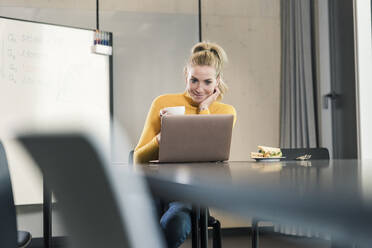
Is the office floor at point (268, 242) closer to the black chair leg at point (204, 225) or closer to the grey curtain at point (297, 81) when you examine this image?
the grey curtain at point (297, 81)

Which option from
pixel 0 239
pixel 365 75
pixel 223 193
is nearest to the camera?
pixel 223 193

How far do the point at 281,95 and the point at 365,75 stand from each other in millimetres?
994

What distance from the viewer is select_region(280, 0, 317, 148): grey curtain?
4156mm

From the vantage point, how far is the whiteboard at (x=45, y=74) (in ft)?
11.2

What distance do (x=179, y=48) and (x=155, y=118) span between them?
65.9 inches

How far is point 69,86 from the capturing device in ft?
12.1

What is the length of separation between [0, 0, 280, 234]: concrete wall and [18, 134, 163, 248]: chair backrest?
3355 mm

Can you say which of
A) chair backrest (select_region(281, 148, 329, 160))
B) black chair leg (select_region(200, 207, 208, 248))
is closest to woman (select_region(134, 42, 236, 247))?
chair backrest (select_region(281, 148, 329, 160))

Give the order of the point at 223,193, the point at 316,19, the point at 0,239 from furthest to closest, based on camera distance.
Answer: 1. the point at 316,19
2. the point at 0,239
3. the point at 223,193

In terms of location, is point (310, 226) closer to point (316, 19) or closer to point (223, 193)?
point (223, 193)

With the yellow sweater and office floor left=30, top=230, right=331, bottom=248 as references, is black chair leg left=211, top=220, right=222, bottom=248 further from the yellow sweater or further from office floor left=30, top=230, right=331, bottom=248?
office floor left=30, top=230, right=331, bottom=248

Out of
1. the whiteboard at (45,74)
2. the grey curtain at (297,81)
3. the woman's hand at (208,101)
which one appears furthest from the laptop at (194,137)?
the grey curtain at (297,81)

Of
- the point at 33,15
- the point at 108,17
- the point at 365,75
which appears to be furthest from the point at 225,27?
the point at 33,15

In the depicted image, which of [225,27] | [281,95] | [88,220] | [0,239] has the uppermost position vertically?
[225,27]
